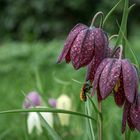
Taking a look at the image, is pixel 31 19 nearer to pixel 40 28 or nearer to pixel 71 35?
pixel 40 28

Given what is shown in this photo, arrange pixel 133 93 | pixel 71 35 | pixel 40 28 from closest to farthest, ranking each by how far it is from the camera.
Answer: pixel 133 93 < pixel 71 35 < pixel 40 28

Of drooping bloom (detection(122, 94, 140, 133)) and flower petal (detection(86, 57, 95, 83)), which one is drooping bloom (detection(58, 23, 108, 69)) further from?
drooping bloom (detection(122, 94, 140, 133))

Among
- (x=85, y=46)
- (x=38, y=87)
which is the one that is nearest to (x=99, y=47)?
(x=85, y=46)

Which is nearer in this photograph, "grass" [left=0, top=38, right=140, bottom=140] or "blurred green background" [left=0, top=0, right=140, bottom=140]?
"grass" [left=0, top=38, right=140, bottom=140]

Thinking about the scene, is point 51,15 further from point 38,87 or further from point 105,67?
point 105,67

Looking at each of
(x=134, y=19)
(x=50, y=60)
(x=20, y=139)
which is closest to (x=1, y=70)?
(x=50, y=60)

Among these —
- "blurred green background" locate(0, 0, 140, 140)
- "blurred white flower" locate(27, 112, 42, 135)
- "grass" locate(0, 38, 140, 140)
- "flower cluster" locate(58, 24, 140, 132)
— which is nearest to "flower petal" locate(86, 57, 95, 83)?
"flower cluster" locate(58, 24, 140, 132)

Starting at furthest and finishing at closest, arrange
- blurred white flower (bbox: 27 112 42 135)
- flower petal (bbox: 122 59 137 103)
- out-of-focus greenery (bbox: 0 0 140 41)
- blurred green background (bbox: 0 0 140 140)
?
1. out-of-focus greenery (bbox: 0 0 140 41)
2. blurred green background (bbox: 0 0 140 140)
3. blurred white flower (bbox: 27 112 42 135)
4. flower petal (bbox: 122 59 137 103)
